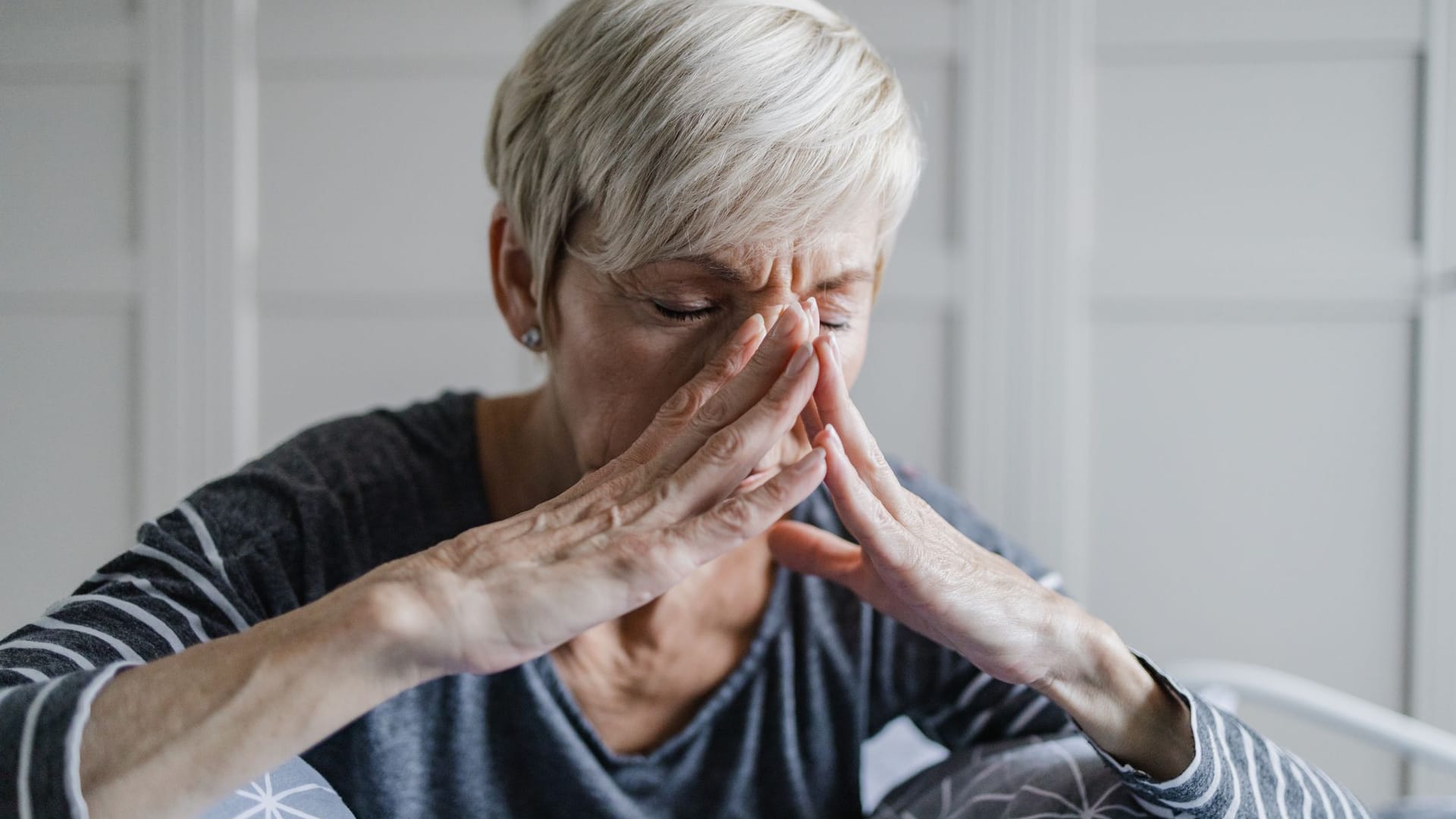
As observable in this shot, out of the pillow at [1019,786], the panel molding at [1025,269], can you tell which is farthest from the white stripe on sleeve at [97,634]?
the panel molding at [1025,269]

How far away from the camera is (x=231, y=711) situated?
2.18ft

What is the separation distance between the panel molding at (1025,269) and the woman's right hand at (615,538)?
0.89 m

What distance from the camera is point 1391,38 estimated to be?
5.15ft

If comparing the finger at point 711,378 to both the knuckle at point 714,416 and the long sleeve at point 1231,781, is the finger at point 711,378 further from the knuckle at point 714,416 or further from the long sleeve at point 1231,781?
the long sleeve at point 1231,781

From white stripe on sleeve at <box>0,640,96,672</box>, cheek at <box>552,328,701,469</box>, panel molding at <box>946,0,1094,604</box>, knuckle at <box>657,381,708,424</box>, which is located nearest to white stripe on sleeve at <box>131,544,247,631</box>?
white stripe on sleeve at <box>0,640,96,672</box>

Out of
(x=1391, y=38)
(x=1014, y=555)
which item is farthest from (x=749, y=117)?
(x=1391, y=38)

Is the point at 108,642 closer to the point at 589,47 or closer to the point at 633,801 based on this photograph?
the point at 633,801

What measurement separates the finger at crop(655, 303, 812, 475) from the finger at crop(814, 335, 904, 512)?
0.03 meters

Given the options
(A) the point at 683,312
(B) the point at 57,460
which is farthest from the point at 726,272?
(B) the point at 57,460

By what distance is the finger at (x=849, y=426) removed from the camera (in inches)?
30.7

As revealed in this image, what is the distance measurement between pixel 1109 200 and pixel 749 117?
988 mm

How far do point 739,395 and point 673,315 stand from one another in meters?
0.16

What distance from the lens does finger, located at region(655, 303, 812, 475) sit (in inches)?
30.9

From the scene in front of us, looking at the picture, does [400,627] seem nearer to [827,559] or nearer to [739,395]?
[739,395]
